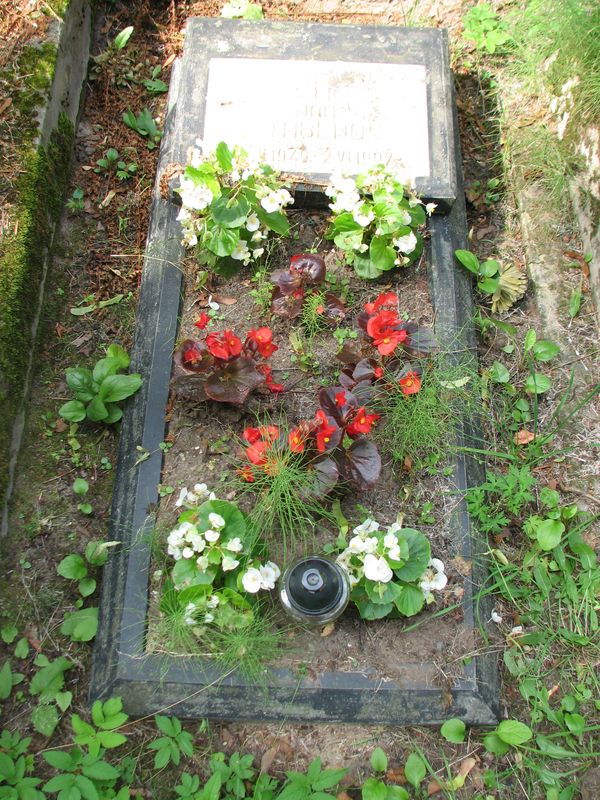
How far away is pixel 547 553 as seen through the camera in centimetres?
263

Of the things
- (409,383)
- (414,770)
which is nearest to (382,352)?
(409,383)

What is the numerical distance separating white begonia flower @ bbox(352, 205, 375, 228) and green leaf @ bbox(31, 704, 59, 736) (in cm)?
204

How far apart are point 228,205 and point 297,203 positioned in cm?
42

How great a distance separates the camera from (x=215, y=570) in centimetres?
223

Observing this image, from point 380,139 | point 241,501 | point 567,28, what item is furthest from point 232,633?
point 567,28

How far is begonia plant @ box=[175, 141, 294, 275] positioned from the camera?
2.63 m

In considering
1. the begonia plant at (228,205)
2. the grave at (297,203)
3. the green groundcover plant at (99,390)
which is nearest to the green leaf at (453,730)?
the grave at (297,203)

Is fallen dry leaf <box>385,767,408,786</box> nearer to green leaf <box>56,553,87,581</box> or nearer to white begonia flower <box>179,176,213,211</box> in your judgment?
green leaf <box>56,553,87,581</box>

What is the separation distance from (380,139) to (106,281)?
1334mm

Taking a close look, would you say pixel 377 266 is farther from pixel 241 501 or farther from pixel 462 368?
pixel 241 501

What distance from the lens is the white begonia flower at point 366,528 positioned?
2.26 metres

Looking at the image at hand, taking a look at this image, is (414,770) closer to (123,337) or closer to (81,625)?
(81,625)

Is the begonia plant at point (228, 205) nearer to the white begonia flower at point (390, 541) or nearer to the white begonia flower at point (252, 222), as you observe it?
the white begonia flower at point (252, 222)

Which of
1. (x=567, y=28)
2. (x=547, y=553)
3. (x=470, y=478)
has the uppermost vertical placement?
(x=567, y=28)
